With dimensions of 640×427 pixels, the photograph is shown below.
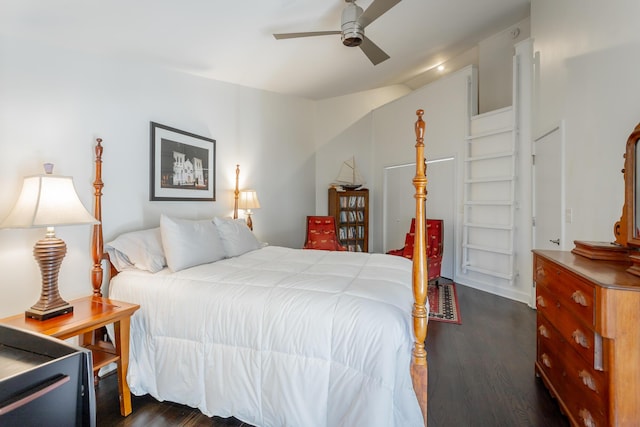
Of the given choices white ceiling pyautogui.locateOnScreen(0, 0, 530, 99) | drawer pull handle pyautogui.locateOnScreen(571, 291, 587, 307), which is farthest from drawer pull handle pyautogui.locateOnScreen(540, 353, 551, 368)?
white ceiling pyautogui.locateOnScreen(0, 0, 530, 99)

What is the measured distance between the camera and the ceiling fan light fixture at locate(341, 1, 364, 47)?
244 centimetres

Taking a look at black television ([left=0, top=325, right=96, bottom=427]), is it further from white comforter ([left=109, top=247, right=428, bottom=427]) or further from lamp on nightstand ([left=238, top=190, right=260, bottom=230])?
lamp on nightstand ([left=238, top=190, right=260, bottom=230])

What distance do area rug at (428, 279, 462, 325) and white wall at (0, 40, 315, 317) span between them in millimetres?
2663

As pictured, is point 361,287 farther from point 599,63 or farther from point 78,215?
point 599,63

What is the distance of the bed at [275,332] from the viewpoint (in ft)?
4.57

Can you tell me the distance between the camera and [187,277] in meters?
2.01

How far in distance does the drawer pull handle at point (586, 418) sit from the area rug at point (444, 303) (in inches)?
65.1

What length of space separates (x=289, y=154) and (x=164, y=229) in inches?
114

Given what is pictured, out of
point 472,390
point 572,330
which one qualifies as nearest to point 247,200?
point 472,390

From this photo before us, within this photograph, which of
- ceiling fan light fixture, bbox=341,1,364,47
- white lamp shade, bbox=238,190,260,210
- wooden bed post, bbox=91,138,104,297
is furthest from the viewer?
white lamp shade, bbox=238,190,260,210

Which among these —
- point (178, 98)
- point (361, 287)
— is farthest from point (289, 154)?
point (361, 287)

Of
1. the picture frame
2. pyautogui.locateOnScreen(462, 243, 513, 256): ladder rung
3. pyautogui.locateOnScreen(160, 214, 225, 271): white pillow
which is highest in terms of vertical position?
the picture frame

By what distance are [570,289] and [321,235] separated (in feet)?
11.3

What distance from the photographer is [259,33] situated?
276 centimetres
